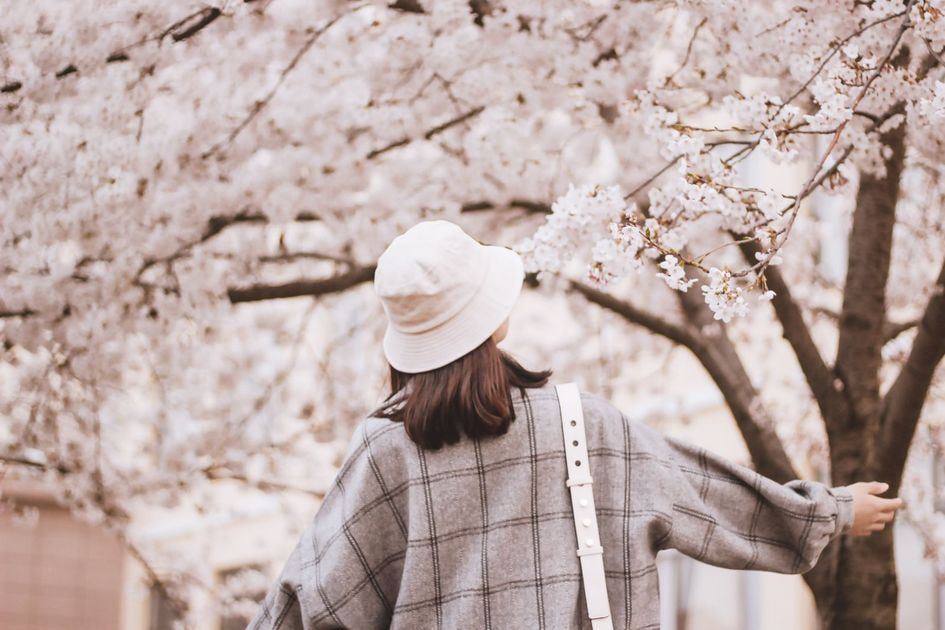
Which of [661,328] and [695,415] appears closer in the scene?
[661,328]

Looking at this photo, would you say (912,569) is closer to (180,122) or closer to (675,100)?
(675,100)

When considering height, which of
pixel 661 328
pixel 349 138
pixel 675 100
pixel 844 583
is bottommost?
pixel 844 583

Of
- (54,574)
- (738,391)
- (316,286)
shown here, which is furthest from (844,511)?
(54,574)

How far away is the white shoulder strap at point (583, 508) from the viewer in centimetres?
235

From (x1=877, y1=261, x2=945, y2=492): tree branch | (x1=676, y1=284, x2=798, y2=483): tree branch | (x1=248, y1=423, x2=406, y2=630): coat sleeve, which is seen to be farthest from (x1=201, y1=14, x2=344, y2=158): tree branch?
(x1=248, y1=423, x2=406, y2=630): coat sleeve

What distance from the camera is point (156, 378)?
18.9ft

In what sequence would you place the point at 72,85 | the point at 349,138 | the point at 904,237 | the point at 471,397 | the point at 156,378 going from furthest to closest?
the point at 904,237
the point at 156,378
the point at 349,138
the point at 72,85
the point at 471,397

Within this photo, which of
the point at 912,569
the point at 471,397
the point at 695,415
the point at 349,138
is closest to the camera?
the point at 471,397

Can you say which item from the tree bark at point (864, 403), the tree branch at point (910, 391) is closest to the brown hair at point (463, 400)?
the tree branch at point (910, 391)

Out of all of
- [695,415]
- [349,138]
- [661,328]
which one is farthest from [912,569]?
[349,138]

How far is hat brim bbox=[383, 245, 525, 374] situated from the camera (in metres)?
2.44

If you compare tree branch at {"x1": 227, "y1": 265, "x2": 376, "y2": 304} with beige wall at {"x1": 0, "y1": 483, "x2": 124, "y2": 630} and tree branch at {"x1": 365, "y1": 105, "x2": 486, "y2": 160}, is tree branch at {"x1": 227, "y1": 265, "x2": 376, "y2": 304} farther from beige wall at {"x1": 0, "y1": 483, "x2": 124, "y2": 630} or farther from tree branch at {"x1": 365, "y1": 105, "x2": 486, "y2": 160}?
beige wall at {"x1": 0, "y1": 483, "x2": 124, "y2": 630}

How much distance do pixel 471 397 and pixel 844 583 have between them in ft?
7.27

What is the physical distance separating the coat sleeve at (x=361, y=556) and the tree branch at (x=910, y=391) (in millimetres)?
1762
